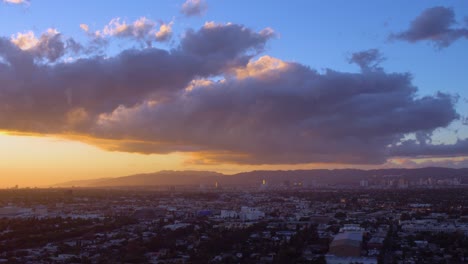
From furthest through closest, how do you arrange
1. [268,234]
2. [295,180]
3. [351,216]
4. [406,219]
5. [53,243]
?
[295,180] → [351,216] → [406,219] → [268,234] → [53,243]

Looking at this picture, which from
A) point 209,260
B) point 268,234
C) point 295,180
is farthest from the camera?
point 295,180

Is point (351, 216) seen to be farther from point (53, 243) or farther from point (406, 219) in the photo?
point (53, 243)

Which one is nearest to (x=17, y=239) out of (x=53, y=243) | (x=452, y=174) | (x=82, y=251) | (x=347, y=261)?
(x=53, y=243)

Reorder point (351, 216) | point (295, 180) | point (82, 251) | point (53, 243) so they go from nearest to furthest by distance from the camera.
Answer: point (82, 251) → point (53, 243) → point (351, 216) → point (295, 180)

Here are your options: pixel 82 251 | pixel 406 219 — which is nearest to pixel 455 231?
pixel 406 219

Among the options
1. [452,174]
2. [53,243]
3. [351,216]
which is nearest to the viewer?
[53,243]

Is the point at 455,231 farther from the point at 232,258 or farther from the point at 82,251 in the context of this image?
the point at 82,251

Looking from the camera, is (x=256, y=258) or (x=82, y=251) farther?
(x=82, y=251)

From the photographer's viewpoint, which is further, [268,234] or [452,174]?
[452,174]
